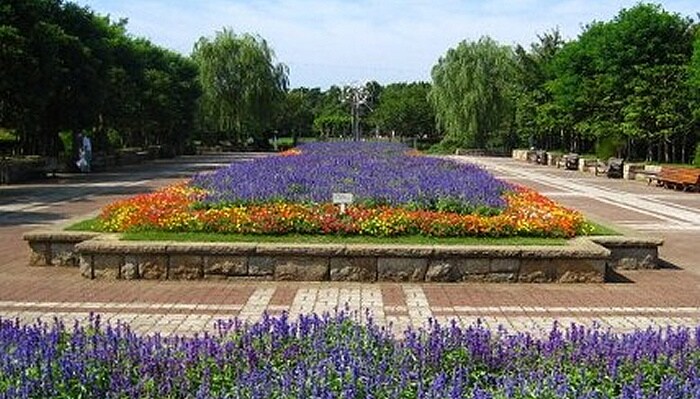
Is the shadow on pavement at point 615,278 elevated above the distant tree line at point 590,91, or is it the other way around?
the distant tree line at point 590,91

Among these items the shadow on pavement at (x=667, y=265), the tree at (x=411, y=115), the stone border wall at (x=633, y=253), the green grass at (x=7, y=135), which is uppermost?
the tree at (x=411, y=115)

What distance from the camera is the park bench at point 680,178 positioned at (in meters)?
25.0

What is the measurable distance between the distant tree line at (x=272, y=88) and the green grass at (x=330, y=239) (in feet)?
52.0

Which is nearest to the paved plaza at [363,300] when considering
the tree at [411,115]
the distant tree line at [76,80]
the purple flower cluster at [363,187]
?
the purple flower cluster at [363,187]

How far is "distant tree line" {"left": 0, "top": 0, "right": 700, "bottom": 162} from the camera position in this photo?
27.5 m

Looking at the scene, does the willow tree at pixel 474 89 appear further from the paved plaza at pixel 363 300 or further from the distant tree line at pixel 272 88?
the paved plaza at pixel 363 300

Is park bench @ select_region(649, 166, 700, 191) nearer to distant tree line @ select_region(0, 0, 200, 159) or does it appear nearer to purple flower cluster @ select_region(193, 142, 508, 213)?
purple flower cluster @ select_region(193, 142, 508, 213)

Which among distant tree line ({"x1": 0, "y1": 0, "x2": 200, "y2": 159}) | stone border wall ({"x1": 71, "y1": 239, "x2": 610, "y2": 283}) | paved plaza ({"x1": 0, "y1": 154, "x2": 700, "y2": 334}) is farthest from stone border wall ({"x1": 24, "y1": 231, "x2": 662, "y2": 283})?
distant tree line ({"x1": 0, "y1": 0, "x2": 200, "y2": 159})

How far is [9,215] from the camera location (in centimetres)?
1639

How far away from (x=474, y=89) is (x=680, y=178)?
95.3ft

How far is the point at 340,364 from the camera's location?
4637 millimetres

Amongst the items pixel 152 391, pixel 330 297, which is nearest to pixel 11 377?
pixel 152 391

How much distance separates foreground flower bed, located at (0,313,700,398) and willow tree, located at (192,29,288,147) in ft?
161

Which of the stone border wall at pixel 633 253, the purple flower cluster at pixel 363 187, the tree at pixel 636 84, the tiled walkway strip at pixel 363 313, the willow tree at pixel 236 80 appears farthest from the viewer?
the willow tree at pixel 236 80
